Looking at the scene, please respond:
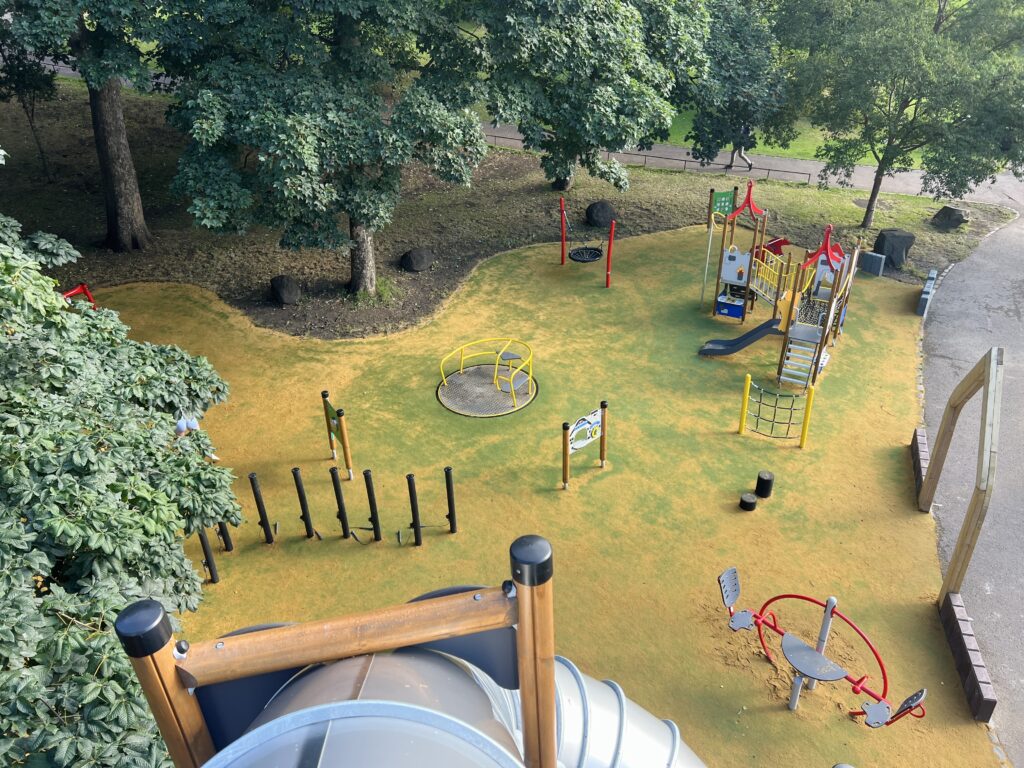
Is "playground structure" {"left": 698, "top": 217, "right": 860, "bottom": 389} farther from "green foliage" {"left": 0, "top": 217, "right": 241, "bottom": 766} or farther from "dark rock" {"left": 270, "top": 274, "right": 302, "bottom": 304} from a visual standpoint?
"green foliage" {"left": 0, "top": 217, "right": 241, "bottom": 766}

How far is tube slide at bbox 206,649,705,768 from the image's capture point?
248 centimetres

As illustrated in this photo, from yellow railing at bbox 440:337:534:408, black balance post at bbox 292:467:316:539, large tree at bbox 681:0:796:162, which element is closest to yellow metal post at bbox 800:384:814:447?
yellow railing at bbox 440:337:534:408

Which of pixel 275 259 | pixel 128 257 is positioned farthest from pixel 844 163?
pixel 128 257

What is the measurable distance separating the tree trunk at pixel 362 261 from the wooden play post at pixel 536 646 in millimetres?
15101

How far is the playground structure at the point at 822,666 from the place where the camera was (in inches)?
322

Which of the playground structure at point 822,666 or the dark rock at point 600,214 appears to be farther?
the dark rock at point 600,214

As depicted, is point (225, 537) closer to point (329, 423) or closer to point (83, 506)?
point (329, 423)

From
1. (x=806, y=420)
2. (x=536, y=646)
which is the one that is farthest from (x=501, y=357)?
(x=536, y=646)

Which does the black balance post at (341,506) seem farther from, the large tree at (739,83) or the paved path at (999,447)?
the large tree at (739,83)

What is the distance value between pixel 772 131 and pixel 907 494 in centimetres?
1404

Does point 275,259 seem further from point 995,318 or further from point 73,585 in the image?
point 995,318

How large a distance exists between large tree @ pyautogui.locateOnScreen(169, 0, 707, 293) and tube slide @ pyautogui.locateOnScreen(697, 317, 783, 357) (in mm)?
5045

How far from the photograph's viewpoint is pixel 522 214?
896 inches

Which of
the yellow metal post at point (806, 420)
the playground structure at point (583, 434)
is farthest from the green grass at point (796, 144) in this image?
the playground structure at point (583, 434)
